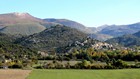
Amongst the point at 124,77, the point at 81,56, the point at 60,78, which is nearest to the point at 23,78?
the point at 60,78

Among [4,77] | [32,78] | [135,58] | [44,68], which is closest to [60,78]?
[32,78]

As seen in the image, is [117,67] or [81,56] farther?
[81,56]

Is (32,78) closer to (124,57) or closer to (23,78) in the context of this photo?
(23,78)

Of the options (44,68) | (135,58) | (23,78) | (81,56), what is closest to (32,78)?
(23,78)

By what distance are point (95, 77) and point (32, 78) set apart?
19.1m

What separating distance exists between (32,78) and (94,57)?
313ft

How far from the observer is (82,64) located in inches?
5463

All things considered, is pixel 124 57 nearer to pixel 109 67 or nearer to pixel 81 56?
pixel 81 56

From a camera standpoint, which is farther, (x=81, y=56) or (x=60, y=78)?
(x=81, y=56)

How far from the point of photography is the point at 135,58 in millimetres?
172750

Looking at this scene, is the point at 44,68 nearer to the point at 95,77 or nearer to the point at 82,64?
the point at 82,64

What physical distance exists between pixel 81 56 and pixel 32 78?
101021 millimetres

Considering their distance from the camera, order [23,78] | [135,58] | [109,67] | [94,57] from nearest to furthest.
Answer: [23,78] → [109,67] → [135,58] → [94,57]

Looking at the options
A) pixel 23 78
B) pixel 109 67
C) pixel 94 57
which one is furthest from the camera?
pixel 94 57
